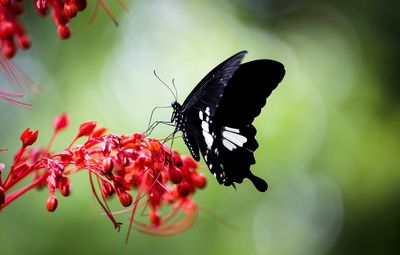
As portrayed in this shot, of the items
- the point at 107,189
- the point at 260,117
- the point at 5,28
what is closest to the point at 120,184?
the point at 107,189

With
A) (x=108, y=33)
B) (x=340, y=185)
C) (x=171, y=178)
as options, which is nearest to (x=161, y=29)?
(x=108, y=33)

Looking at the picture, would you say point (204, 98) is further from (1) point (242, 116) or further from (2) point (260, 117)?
(2) point (260, 117)

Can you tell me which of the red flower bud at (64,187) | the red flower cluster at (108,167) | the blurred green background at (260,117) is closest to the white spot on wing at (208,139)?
the red flower cluster at (108,167)

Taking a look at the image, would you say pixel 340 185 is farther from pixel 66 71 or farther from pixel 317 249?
pixel 66 71

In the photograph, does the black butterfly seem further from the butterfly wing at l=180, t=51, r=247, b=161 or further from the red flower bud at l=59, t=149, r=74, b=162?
the red flower bud at l=59, t=149, r=74, b=162

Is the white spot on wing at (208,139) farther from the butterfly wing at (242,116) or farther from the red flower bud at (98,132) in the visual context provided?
the red flower bud at (98,132)

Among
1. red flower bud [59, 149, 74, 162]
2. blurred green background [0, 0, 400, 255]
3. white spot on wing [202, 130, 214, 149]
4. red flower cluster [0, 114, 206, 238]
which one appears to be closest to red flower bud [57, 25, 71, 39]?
red flower cluster [0, 114, 206, 238]
